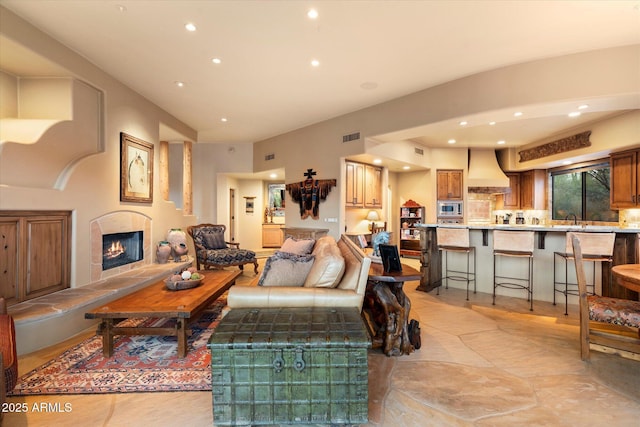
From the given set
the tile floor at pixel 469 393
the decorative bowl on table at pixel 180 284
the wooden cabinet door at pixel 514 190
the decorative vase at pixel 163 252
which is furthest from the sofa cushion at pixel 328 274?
the wooden cabinet door at pixel 514 190

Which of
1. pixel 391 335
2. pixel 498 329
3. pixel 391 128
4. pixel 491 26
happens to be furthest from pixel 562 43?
pixel 391 335

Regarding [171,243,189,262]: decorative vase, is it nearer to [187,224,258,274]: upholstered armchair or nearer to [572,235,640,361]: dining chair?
[187,224,258,274]: upholstered armchair

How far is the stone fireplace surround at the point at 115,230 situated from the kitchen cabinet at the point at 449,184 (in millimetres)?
6812

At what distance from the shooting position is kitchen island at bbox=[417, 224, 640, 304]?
3.64m

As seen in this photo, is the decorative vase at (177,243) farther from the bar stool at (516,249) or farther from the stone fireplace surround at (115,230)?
the bar stool at (516,249)

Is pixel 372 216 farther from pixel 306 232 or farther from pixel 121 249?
pixel 121 249

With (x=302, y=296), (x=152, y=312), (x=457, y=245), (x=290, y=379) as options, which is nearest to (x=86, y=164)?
(x=152, y=312)

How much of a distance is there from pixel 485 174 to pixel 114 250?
835 cm

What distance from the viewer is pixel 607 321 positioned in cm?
243

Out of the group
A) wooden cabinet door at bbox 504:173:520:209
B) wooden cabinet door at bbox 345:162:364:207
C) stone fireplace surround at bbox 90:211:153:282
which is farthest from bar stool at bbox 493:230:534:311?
stone fireplace surround at bbox 90:211:153:282

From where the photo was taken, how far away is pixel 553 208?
753cm

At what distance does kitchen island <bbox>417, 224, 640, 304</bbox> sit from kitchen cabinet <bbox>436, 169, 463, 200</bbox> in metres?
3.21

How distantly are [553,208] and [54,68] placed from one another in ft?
33.0

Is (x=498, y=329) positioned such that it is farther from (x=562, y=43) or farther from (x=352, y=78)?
(x=352, y=78)
